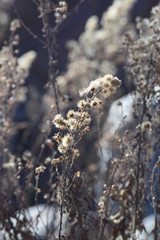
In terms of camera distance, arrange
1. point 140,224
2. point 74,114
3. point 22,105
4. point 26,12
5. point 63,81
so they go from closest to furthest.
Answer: point 74,114, point 140,224, point 63,81, point 22,105, point 26,12

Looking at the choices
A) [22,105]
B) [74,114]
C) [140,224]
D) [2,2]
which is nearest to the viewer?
[74,114]

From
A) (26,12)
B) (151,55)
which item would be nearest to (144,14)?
(26,12)

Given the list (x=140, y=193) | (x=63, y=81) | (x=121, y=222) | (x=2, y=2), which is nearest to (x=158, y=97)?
(x=140, y=193)

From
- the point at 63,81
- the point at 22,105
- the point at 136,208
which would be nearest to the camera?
the point at 136,208

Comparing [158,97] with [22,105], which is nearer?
[158,97]

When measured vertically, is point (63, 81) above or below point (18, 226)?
above

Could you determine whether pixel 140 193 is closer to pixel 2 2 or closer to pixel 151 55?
pixel 151 55

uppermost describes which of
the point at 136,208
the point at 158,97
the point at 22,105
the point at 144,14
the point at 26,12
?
the point at 26,12

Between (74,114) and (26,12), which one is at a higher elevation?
(26,12)

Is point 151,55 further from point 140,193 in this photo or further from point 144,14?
point 144,14
